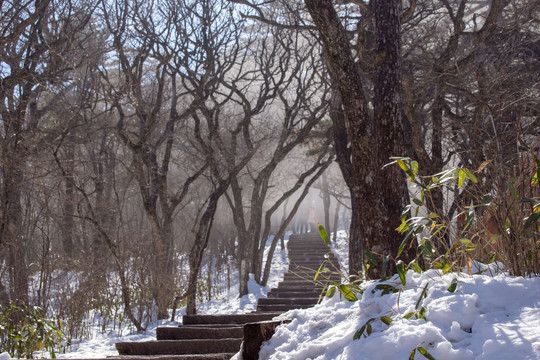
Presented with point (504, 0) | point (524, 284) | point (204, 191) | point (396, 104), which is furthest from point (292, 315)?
point (204, 191)

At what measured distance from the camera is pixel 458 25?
956cm

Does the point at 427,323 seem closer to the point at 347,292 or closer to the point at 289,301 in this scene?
the point at 347,292

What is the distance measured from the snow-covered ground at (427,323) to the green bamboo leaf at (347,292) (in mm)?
49

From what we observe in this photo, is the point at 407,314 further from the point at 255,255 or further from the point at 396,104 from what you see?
the point at 255,255

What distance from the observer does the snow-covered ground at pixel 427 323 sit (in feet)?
7.14

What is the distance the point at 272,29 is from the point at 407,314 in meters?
14.9

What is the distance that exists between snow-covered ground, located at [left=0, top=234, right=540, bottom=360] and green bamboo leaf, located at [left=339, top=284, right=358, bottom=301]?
0.16 feet

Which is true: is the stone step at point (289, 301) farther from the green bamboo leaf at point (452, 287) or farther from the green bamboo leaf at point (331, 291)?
A: the green bamboo leaf at point (452, 287)

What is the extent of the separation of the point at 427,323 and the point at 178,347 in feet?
11.4

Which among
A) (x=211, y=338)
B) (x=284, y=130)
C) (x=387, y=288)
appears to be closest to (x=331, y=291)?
(x=387, y=288)

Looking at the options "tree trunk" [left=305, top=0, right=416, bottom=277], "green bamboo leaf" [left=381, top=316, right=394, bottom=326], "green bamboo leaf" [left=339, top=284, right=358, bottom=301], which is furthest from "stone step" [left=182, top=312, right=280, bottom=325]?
"green bamboo leaf" [left=381, top=316, right=394, bottom=326]

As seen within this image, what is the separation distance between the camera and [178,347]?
17.2 ft

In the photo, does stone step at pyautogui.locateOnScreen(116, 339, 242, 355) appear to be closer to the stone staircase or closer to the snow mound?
the stone staircase

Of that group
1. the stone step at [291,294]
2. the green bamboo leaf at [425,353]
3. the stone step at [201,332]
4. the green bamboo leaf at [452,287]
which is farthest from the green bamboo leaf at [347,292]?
the stone step at [291,294]
